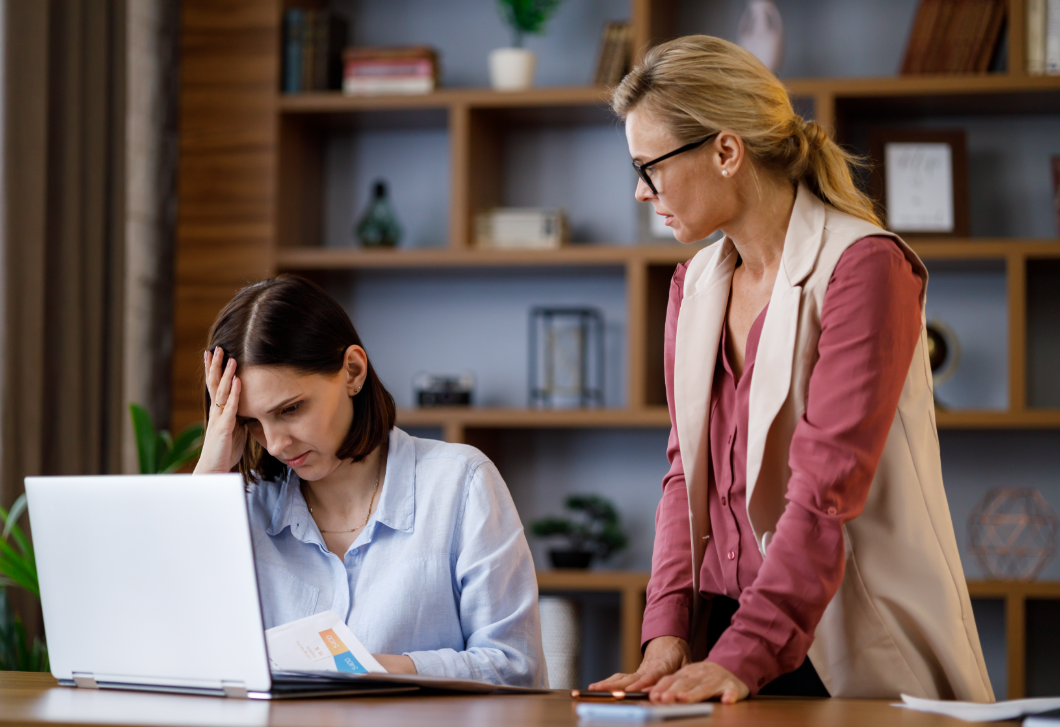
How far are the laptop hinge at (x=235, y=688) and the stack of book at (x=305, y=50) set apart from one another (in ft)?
7.79

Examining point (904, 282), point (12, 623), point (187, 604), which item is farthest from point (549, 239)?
point (187, 604)

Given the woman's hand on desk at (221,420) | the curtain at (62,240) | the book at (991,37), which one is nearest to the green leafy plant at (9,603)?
the curtain at (62,240)

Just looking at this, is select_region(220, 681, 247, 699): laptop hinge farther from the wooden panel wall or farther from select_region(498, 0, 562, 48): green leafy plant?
select_region(498, 0, 562, 48): green leafy plant

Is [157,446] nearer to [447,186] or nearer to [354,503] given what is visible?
[354,503]

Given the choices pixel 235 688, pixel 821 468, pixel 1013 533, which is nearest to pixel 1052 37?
pixel 1013 533

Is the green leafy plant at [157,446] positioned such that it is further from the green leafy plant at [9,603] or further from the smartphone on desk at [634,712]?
the smartphone on desk at [634,712]

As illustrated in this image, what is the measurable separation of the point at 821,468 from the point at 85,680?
32.5 inches

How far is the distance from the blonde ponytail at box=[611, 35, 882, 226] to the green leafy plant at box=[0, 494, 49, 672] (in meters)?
1.42

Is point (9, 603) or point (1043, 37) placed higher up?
point (1043, 37)

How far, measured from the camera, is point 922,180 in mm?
2965

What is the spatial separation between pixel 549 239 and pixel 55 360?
131 centimetres

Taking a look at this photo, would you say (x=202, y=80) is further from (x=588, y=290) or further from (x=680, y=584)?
(x=680, y=584)

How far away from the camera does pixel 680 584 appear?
141 centimetres

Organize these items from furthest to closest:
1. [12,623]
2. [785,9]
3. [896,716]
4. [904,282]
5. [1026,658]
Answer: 1. [785,9]
2. [1026,658]
3. [12,623]
4. [904,282]
5. [896,716]
